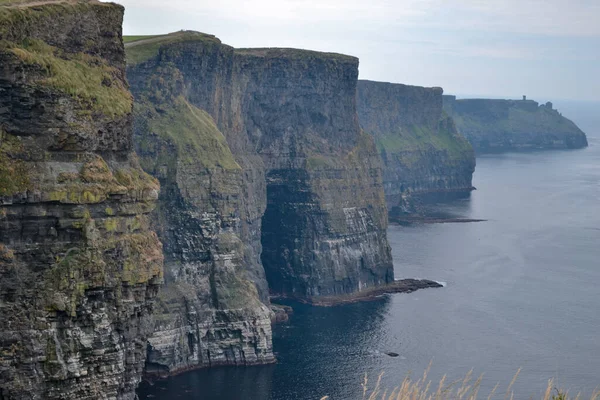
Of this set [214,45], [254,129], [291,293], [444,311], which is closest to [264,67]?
[254,129]

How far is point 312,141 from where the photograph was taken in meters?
170

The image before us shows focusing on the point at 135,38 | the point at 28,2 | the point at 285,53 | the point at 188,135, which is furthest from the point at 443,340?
the point at 28,2

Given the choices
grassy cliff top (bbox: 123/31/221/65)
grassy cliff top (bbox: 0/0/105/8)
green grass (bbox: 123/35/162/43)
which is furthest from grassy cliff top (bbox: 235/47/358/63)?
grassy cliff top (bbox: 0/0/105/8)

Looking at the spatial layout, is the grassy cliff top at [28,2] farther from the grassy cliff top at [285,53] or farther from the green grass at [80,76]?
the grassy cliff top at [285,53]

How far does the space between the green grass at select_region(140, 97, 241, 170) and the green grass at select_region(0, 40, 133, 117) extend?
4045cm

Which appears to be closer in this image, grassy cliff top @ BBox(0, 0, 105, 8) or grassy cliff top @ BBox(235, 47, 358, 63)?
grassy cliff top @ BBox(0, 0, 105, 8)

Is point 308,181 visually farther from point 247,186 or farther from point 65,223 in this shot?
point 65,223

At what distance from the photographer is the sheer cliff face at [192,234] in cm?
12338

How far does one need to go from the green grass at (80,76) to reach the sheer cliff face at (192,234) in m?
39.6

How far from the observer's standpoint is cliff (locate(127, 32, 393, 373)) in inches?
4943

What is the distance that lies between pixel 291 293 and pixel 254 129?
2640 centimetres

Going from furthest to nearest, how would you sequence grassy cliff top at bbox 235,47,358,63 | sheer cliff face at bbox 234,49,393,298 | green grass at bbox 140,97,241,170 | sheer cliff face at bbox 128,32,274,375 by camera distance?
1. grassy cliff top at bbox 235,47,358,63
2. sheer cliff face at bbox 234,49,393,298
3. green grass at bbox 140,97,241,170
4. sheer cliff face at bbox 128,32,274,375

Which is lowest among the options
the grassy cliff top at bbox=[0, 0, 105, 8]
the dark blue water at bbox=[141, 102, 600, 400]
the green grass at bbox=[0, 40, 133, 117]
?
the dark blue water at bbox=[141, 102, 600, 400]

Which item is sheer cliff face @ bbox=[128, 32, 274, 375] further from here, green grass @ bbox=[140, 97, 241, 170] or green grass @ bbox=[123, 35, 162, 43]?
green grass @ bbox=[123, 35, 162, 43]
